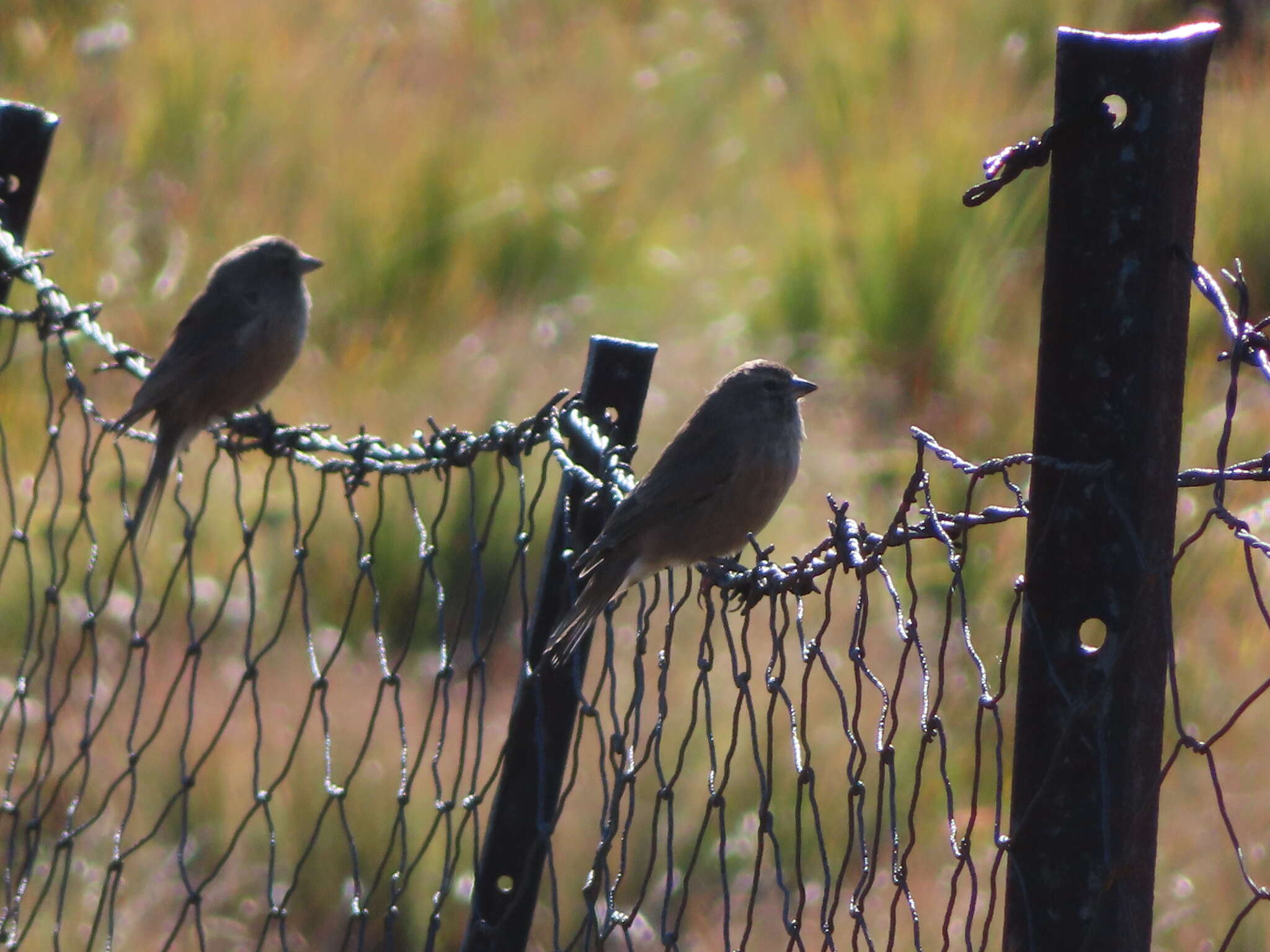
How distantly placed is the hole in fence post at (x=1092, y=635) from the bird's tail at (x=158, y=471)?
4.71 metres

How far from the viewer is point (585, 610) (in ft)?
12.6

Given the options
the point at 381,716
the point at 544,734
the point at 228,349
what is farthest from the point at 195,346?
the point at 544,734

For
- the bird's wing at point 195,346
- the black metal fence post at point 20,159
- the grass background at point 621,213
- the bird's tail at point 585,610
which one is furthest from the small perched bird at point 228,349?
the bird's tail at point 585,610

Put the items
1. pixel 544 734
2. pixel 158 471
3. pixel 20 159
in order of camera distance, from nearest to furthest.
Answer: pixel 544 734
pixel 20 159
pixel 158 471

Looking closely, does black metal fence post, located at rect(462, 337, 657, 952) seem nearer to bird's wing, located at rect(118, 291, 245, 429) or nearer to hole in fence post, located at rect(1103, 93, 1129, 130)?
hole in fence post, located at rect(1103, 93, 1129, 130)

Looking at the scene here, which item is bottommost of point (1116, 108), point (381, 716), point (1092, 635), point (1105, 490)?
point (1092, 635)

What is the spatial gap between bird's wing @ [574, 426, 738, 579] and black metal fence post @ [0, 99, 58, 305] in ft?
6.05

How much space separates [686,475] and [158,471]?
8.48 feet

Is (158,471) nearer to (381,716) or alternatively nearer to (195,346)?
(195,346)

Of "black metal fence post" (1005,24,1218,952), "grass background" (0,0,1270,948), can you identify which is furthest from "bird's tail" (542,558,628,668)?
"grass background" (0,0,1270,948)

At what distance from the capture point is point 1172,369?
71.1 inches

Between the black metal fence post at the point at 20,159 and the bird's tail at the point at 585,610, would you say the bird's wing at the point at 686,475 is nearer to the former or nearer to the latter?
the bird's tail at the point at 585,610

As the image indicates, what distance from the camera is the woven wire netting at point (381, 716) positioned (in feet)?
13.1

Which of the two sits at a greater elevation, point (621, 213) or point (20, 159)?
point (621, 213)
